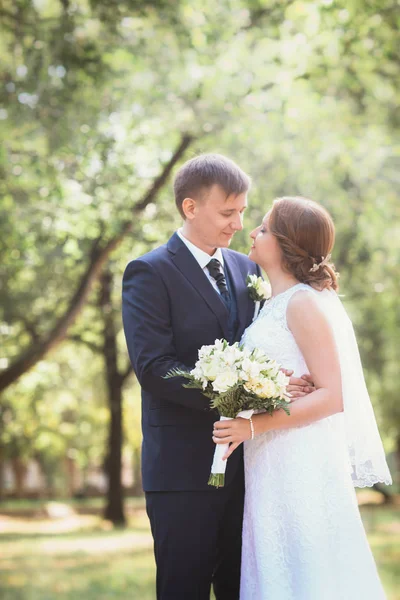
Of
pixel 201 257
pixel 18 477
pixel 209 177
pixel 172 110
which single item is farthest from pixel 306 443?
pixel 18 477

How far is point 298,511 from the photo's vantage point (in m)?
3.44

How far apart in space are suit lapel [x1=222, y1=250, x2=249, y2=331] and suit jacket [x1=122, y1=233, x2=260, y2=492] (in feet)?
0.29

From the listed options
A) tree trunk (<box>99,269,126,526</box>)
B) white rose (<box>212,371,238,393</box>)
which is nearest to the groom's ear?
white rose (<box>212,371,238,393</box>)

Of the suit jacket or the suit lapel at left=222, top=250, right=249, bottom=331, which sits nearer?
the suit jacket

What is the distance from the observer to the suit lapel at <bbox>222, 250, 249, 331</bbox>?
381cm

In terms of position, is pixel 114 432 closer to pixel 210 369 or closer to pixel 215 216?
pixel 215 216

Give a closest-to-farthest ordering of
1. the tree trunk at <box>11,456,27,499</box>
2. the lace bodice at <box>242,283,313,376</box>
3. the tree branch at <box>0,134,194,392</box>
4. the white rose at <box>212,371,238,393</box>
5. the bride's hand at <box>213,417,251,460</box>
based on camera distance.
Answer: the white rose at <box>212,371,238,393</box>, the bride's hand at <box>213,417,251,460</box>, the lace bodice at <box>242,283,313,376</box>, the tree branch at <box>0,134,194,392</box>, the tree trunk at <box>11,456,27,499</box>

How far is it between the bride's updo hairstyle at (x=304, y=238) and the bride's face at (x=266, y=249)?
26 mm

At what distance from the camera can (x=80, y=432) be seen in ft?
88.8

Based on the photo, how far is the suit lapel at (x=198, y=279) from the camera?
11.9ft

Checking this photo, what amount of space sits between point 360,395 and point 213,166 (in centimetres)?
123

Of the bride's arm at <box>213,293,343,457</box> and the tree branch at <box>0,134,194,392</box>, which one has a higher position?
the tree branch at <box>0,134,194,392</box>

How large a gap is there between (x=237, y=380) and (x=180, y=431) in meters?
0.57

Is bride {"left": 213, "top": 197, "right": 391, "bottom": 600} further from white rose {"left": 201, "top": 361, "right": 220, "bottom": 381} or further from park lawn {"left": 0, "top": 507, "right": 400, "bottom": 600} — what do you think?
park lawn {"left": 0, "top": 507, "right": 400, "bottom": 600}
